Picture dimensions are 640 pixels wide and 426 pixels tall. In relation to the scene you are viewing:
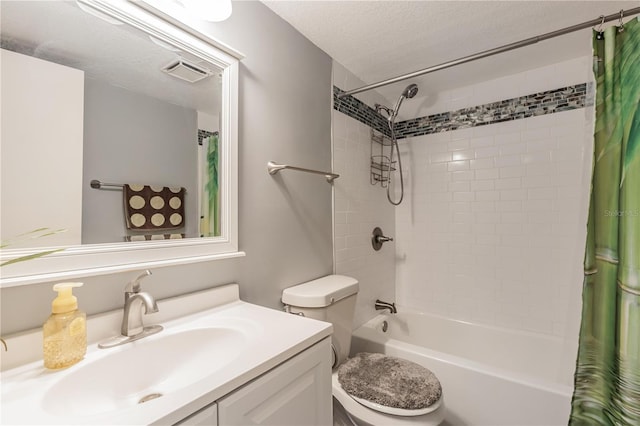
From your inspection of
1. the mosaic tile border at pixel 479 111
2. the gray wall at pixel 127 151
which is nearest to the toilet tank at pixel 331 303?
the gray wall at pixel 127 151

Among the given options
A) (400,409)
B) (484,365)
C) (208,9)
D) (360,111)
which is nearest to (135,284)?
(208,9)

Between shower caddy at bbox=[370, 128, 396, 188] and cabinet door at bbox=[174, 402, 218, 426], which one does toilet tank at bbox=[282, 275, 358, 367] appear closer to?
cabinet door at bbox=[174, 402, 218, 426]

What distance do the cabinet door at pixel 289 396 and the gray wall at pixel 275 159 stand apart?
480mm

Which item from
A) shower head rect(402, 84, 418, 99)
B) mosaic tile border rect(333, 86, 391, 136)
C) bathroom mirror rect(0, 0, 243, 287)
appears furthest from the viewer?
shower head rect(402, 84, 418, 99)

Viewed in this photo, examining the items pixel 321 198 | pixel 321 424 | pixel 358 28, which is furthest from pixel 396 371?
pixel 358 28

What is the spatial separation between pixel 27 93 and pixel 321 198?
48.1 inches

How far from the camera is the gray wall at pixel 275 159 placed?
1.15 metres

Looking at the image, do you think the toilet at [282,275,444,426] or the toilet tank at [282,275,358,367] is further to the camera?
the toilet tank at [282,275,358,367]

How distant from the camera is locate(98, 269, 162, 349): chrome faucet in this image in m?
0.77

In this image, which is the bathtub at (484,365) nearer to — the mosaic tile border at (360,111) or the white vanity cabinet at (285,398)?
the white vanity cabinet at (285,398)

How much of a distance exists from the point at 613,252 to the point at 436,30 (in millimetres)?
1350

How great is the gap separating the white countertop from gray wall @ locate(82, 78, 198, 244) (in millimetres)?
299

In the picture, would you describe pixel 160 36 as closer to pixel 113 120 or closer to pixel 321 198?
pixel 113 120

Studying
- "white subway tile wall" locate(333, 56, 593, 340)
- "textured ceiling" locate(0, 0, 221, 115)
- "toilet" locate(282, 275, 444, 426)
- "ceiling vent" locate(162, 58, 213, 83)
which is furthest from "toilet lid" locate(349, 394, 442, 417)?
"ceiling vent" locate(162, 58, 213, 83)
